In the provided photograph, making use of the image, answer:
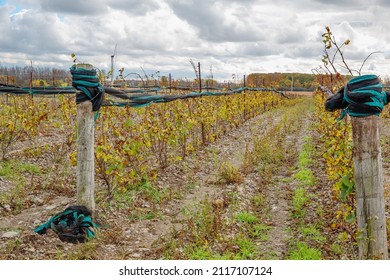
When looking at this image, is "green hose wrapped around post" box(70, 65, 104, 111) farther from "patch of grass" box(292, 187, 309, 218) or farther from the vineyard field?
"patch of grass" box(292, 187, 309, 218)

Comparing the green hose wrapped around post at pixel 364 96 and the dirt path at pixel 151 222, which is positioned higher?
the green hose wrapped around post at pixel 364 96

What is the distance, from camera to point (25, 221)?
4676 mm

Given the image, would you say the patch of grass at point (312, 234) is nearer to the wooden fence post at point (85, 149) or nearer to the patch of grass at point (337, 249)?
the patch of grass at point (337, 249)

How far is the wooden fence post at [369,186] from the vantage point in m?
2.82

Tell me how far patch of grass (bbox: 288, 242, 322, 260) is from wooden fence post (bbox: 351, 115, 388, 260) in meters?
0.85

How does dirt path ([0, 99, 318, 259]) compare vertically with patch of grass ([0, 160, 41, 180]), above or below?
below

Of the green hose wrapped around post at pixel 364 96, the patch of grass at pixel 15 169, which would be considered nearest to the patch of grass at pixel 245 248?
the green hose wrapped around post at pixel 364 96

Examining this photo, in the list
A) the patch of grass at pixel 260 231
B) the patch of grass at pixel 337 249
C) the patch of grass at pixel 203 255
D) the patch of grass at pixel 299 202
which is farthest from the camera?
the patch of grass at pixel 299 202

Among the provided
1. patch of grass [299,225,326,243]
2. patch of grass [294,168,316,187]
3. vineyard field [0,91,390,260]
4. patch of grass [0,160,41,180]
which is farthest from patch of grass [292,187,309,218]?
patch of grass [0,160,41,180]

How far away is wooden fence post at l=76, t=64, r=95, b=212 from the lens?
13.7ft

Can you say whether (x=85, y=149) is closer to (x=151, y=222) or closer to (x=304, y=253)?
(x=151, y=222)

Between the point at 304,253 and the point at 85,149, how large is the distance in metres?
2.33

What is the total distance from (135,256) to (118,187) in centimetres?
180

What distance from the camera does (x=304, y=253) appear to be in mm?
3838
